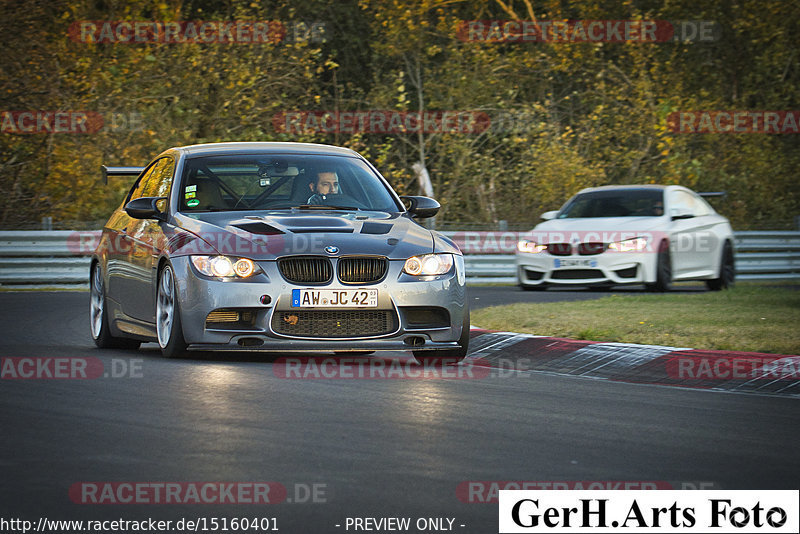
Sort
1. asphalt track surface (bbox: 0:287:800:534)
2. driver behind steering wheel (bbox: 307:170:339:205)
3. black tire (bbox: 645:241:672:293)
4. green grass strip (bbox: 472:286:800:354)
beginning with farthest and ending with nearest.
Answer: black tire (bbox: 645:241:672:293), green grass strip (bbox: 472:286:800:354), driver behind steering wheel (bbox: 307:170:339:205), asphalt track surface (bbox: 0:287:800:534)

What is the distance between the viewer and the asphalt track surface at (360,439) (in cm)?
544

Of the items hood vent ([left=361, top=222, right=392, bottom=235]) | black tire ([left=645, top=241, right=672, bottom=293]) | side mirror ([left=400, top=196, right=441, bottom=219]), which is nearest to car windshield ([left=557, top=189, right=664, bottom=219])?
black tire ([left=645, top=241, right=672, bottom=293])

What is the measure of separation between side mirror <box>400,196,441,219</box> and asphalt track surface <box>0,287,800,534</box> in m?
1.71

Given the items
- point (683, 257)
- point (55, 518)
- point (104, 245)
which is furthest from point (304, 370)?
point (683, 257)

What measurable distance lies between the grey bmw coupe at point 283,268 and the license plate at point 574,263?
7328 millimetres

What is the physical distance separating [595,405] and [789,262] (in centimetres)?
1867

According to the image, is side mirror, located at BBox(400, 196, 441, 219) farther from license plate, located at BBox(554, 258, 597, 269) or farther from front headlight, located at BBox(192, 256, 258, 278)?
license plate, located at BBox(554, 258, 597, 269)

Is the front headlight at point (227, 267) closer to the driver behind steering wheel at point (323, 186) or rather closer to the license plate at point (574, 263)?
the driver behind steering wheel at point (323, 186)

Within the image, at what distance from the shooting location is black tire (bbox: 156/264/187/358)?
32.1 feet

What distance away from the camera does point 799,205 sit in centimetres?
3106

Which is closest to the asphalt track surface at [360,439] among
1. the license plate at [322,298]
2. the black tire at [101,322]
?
the license plate at [322,298]

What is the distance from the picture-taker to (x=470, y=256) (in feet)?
76.1

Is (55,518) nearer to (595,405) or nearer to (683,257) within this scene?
(595,405)

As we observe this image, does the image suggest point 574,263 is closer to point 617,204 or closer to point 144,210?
point 617,204
